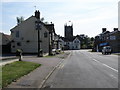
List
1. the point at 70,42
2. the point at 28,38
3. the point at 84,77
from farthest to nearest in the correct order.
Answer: the point at 70,42
the point at 28,38
the point at 84,77

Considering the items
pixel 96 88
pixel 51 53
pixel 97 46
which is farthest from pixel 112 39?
pixel 96 88

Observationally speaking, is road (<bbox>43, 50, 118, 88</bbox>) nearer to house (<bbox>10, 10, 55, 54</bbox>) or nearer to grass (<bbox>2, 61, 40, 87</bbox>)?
grass (<bbox>2, 61, 40, 87</bbox>)

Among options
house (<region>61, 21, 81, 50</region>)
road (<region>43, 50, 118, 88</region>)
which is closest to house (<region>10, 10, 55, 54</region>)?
road (<region>43, 50, 118, 88</region>)

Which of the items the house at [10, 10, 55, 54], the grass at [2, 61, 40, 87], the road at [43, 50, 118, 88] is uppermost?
the house at [10, 10, 55, 54]

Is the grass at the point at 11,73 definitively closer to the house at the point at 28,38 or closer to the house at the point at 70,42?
the house at the point at 28,38

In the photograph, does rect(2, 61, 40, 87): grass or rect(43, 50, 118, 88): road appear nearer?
rect(43, 50, 118, 88): road

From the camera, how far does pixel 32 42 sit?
6575 centimetres

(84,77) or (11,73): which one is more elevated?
(11,73)

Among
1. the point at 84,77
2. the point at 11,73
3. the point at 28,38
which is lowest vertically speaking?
the point at 84,77

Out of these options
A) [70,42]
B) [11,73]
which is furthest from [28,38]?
[70,42]

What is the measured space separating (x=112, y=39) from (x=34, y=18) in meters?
39.3

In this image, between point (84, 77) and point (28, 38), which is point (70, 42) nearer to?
point (28, 38)

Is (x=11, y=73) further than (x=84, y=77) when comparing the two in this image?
Yes

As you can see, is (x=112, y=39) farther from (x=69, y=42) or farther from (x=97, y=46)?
(x=69, y=42)
